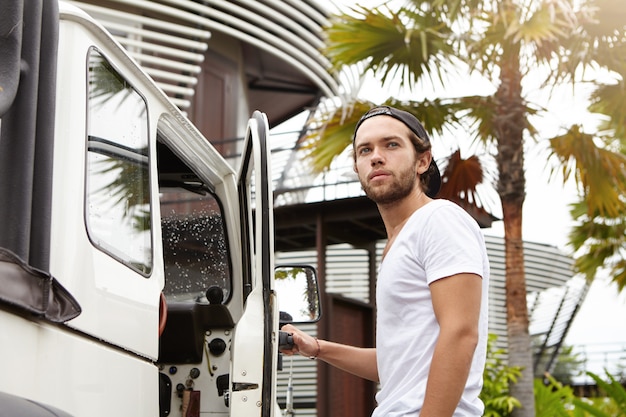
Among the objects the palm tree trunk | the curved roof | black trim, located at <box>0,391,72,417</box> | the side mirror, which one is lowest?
black trim, located at <box>0,391,72,417</box>

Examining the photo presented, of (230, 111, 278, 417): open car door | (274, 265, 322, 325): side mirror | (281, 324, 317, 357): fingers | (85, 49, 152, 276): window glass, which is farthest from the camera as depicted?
(274, 265, 322, 325): side mirror

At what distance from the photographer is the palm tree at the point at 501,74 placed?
879 cm

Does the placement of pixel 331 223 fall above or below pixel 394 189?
above

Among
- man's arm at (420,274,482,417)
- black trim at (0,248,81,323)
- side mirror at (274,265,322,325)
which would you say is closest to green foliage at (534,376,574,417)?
side mirror at (274,265,322,325)

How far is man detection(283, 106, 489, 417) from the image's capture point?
2.24 m

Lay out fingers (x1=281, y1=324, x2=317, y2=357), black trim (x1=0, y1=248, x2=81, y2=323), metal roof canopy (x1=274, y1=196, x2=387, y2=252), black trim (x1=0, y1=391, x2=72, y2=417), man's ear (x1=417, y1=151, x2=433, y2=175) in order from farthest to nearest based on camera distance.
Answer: metal roof canopy (x1=274, y1=196, x2=387, y2=252)
fingers (x1=281, y1=324, x2=317, y2=357)
man's ear (x1=417, y1=151, x2=433, y2=175)
black trim (x1=0, y1=248, x2=81, y2=323)
black trim (x1=0, y1=391, x2=72, y2=417)

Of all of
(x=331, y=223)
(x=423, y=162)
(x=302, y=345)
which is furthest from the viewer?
(x=331, y=223)

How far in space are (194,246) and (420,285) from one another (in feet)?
6.56

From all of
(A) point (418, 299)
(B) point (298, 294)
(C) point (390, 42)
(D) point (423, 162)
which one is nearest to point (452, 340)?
(A) point (418, 299)

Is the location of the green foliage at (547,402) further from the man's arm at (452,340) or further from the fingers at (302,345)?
the man's arm at (452,340)

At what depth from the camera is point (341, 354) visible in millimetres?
3205

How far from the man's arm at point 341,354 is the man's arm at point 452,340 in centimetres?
87

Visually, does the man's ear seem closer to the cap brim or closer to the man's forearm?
the cap brim

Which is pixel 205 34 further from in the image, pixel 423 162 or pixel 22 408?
pixel 22 408
